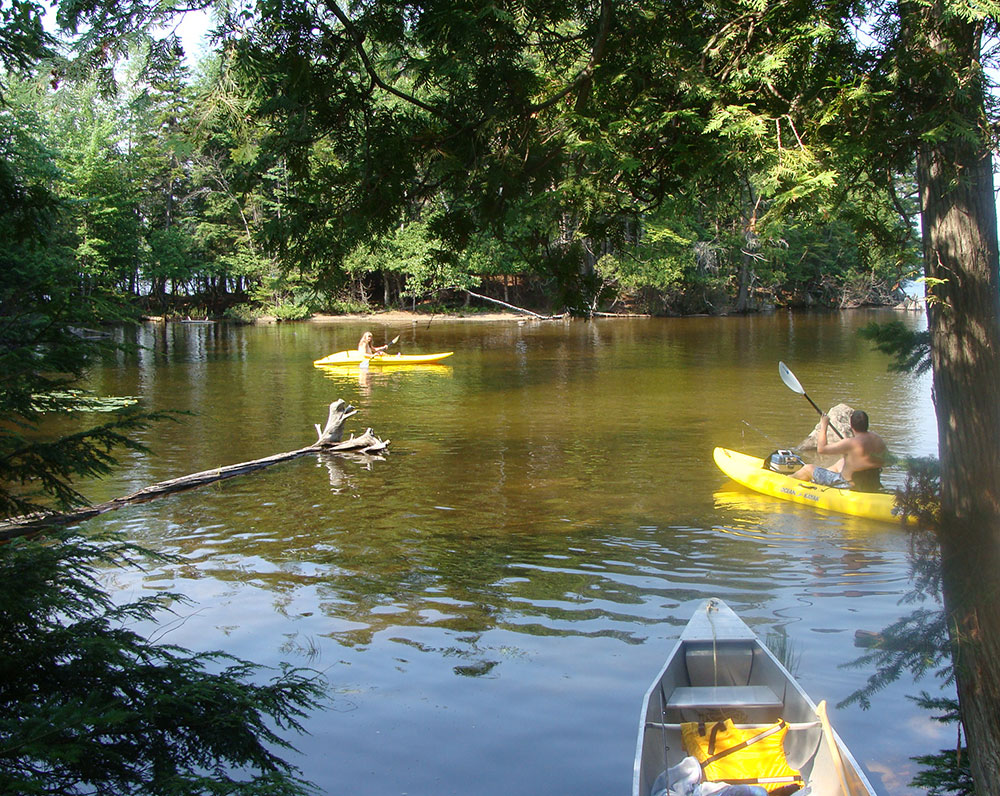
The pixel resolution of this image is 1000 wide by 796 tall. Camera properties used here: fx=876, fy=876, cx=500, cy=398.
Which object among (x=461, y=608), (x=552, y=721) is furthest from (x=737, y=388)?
(x=552, y=721)

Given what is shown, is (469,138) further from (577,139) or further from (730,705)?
(730,705)

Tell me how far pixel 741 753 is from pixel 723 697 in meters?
0.40

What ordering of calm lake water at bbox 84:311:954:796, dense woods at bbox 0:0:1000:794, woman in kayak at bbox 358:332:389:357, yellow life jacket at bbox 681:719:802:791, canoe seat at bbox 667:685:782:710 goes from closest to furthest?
dense woods at bbox 0:0:1000:794, yellow life jacket at bbox 681:719:802:791, canoe seat at bbox 667:685:782:710, calm lake water at bbox 84:311:954:796, woman in kayak at bbox 358:332:389:357

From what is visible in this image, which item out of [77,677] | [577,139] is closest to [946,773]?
[577,139]

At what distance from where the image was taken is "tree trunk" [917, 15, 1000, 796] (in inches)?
161

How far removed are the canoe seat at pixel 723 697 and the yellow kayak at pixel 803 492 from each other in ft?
15.3

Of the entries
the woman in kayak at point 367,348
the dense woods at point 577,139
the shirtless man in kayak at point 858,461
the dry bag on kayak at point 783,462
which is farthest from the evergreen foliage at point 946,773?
the woman in kayak at point 367,348

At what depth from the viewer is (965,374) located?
14.2ft

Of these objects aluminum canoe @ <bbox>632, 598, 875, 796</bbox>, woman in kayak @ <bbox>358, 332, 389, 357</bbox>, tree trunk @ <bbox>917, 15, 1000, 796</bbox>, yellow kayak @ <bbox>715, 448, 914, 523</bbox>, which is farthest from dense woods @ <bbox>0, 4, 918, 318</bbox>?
woman in kayak @ <bbox>358, 332, 389, 357</bbox>

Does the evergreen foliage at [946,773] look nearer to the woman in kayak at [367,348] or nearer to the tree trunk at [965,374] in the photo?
the tree trunk at [965,374]

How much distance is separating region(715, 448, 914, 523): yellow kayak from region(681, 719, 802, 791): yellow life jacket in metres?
5.00

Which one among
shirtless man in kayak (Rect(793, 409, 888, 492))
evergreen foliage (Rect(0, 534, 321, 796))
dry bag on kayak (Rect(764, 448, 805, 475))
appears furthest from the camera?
dry bag on kayak (Rect(764, 448, 805, 475))

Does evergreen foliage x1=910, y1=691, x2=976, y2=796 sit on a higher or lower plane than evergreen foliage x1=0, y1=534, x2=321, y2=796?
lower

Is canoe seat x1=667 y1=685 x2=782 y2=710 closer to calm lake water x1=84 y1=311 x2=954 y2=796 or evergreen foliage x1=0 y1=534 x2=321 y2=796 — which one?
calm lake water x1=84 y1=311 x2=954 y2=796
